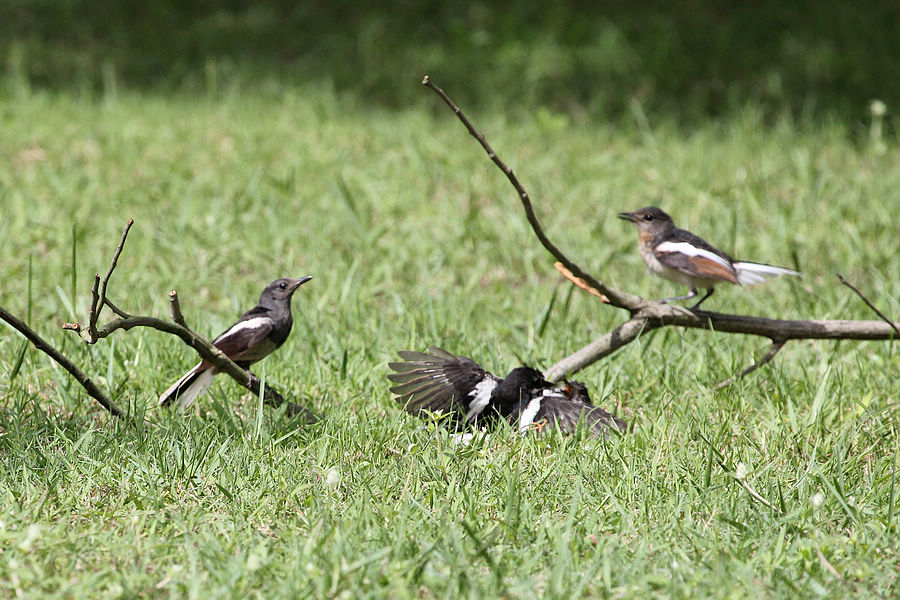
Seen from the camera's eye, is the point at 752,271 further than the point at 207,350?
Yes

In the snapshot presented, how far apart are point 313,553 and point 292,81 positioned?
7.31 metres

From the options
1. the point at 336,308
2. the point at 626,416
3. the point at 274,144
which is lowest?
the point at 626,416

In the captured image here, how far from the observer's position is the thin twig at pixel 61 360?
327 centimetres

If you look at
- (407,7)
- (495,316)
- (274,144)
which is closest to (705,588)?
(495,316)

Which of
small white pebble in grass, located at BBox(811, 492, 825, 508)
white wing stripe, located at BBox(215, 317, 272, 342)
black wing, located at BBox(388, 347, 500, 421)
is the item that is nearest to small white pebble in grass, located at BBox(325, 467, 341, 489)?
black wing, located at BBox(388, 347, 500, 421)

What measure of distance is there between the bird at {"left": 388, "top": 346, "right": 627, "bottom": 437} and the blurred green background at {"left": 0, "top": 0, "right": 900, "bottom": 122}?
5.30 meters

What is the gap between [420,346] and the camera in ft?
15.8

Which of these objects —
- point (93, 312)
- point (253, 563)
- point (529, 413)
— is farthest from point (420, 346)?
point (253, 563)

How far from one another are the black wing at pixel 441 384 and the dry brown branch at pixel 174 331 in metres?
0.41

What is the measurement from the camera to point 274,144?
25.8 feet

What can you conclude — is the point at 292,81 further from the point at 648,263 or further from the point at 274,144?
the point at 648,263

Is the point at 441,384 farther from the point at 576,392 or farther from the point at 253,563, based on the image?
the point at 253,563

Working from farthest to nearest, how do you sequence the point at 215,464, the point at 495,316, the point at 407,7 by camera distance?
1. the point at 407,7
2. the point at 495,316
3. the point at 215,464

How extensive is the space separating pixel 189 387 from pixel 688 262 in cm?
225
